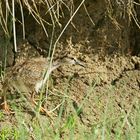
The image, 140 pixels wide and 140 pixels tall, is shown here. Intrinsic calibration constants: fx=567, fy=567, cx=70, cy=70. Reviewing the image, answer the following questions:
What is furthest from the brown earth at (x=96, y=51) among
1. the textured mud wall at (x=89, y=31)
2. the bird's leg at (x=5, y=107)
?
the bird's leg at (x=5, y=107)

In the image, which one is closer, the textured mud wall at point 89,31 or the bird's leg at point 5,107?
the bird's leg at point 5,107

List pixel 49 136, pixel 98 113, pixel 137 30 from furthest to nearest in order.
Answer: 1. pixel 137 30
2. pixel 98 113
3. pixel 49 136

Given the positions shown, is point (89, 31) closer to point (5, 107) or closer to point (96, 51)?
point (96, 51)

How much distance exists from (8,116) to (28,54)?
0.64 meters

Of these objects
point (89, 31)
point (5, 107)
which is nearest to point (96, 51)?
point (89, 31)

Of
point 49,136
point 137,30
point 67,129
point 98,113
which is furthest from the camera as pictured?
point 137,30

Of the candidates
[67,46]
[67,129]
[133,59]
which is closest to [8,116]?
[67,129]

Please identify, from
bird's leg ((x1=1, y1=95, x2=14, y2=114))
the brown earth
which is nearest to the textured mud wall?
the brown earth

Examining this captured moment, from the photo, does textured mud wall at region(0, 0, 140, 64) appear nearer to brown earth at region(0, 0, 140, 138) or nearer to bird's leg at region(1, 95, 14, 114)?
brown earth at region(0, 0, 140, 138)

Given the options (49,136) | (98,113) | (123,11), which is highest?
(123,11)

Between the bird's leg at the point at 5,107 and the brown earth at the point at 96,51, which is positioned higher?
the brown earth at the point at 96,51

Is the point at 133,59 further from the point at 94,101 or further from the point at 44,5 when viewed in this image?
the point at 44,5

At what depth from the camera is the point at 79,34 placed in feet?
15.1

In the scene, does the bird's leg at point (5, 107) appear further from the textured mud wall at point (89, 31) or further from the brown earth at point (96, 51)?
the textured mud wall at point (89, 31)
